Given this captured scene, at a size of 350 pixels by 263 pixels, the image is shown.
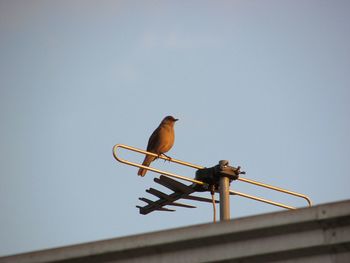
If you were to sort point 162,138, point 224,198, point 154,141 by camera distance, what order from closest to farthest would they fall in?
point 224,198
point 162,138
point 154,141

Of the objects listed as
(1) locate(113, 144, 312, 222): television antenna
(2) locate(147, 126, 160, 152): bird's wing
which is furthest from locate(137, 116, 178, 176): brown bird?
(1) locate(113, 144, 312, 222): television antenna

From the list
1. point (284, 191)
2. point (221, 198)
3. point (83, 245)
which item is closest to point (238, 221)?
point (83, 245)

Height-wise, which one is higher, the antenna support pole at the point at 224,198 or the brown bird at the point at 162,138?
the brown bird at the point at 162,138

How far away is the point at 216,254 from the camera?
A: 11.2ft

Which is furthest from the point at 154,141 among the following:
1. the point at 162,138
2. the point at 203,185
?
the point at 203,185

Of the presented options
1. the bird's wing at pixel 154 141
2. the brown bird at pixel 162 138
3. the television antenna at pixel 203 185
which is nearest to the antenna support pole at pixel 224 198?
the television antenna at pixel 203 185

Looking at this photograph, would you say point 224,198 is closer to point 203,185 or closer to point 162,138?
point 203,185

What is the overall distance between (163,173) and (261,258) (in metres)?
1.71

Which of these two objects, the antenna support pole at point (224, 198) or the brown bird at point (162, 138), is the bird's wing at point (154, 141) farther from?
the antenna support pole at point (224, 198)

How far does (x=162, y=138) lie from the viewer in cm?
1047

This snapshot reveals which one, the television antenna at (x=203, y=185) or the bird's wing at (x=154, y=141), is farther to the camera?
the bird's wing at (x=154, y=141)

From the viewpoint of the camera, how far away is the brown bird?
34.2ft

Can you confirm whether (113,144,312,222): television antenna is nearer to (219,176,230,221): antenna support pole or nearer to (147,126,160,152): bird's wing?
(219,176,230,221): antenna support pole

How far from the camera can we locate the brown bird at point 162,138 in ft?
34.2
